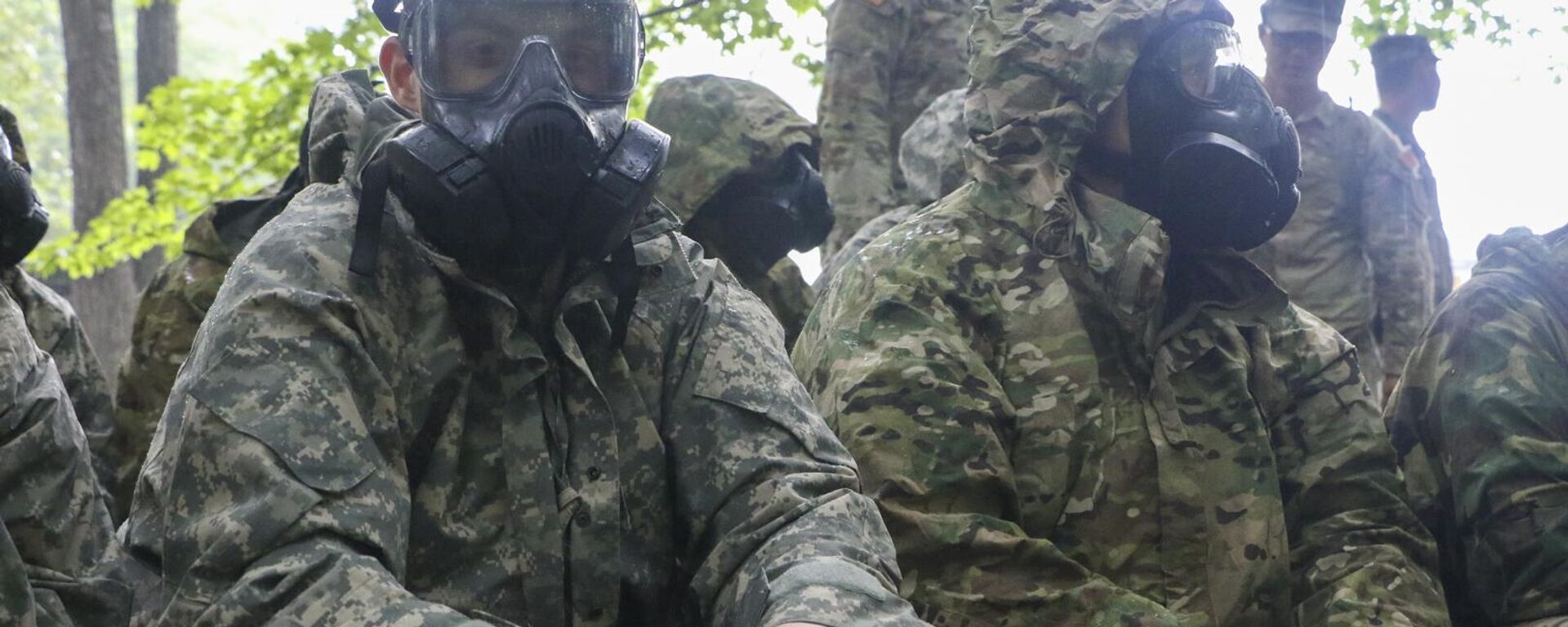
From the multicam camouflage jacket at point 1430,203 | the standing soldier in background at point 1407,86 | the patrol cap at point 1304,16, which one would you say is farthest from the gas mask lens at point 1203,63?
the standing soldier in background at point 1407,86

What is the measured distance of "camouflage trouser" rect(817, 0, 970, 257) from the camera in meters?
8.25

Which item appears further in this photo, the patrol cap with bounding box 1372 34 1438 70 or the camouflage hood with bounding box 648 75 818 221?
the patrol cap with bounding box 1372 34 1438 70

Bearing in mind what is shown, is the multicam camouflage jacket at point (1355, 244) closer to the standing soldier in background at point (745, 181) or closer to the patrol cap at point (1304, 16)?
the patrol cap at point (1304, 16)

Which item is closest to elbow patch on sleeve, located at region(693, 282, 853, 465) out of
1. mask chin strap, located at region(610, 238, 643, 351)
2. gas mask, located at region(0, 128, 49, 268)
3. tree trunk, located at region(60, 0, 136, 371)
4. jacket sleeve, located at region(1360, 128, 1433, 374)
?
mask chin strap, located at region(610, 238, 643, 351)

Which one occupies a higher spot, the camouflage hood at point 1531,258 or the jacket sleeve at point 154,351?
the camouflage hood at point 1531,258

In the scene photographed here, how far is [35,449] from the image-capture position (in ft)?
17.1

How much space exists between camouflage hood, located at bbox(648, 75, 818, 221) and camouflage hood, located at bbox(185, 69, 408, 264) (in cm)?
106

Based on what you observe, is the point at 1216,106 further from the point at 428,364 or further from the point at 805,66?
the point at 805,66

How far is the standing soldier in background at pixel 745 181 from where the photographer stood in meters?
6.61

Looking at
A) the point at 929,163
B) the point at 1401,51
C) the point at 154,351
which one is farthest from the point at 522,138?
the point at 1401,51

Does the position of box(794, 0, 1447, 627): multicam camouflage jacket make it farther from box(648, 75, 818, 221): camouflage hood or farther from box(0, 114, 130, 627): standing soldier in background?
box(0, 114, 130, 627): standing soldier in background

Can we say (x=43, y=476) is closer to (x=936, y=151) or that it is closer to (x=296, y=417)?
(x=296, y=417)

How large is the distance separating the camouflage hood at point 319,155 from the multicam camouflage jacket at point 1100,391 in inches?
44.7

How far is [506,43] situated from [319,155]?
85 centimetres
